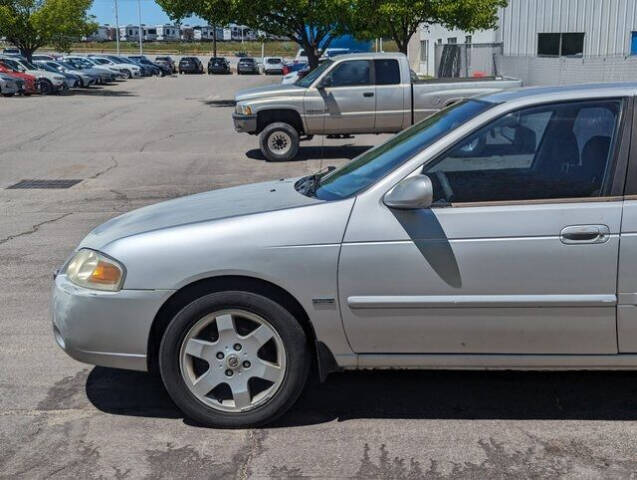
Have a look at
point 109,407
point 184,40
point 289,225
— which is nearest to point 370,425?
point 289,225

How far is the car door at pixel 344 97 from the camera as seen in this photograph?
50.7ft

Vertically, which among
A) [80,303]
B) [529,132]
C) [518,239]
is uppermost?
[529,132]

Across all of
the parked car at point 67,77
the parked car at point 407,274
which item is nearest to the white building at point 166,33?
the parked car at point 67,77

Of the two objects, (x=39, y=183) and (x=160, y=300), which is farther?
(x=39, y=183)

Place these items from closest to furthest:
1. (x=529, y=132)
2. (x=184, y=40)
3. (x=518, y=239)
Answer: (x=518, y=239) < (x=529, y=132) < (x=184, y=40)

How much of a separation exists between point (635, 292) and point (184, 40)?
4572 inches

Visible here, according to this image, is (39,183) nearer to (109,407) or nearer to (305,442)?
(109,407)

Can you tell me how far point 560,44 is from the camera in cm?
3316

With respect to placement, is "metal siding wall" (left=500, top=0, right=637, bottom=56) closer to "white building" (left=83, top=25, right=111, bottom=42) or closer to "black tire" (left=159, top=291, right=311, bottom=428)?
"black tire" (left=159, top=291, right=311, bottom=428)

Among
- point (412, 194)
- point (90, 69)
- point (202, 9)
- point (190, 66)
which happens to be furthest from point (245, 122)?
point (190, 66)

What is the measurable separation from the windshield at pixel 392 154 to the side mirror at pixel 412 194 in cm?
19

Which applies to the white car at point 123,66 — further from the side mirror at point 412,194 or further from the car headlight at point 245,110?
the side mirror at point 412,194

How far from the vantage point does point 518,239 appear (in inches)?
155

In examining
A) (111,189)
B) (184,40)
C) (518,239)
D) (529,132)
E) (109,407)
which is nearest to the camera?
(518,239)
